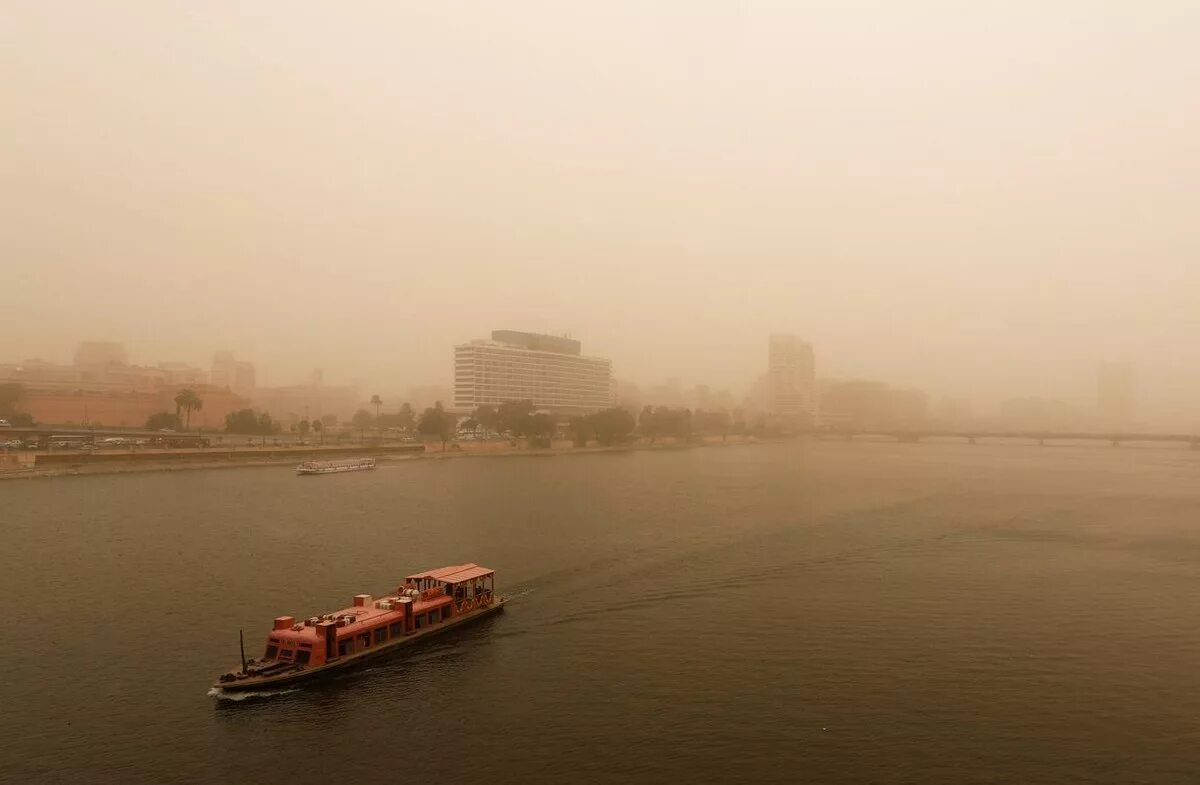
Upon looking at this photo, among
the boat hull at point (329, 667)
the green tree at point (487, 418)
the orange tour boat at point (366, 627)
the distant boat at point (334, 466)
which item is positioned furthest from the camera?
the green tree at point (487, 418)

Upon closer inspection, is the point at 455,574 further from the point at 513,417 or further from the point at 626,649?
the point at 513,417

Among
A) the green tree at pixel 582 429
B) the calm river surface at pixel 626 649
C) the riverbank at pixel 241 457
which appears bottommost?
the calm river surface at pixel 626 649

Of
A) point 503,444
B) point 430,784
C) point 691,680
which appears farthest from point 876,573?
point 503,444

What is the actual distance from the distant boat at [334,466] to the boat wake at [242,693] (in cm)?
4309

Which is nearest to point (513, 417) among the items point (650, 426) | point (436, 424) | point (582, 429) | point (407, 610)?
point (582, 429)

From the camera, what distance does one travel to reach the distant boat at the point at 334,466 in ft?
186

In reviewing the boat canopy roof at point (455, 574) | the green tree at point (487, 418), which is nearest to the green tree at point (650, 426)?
the green tree at point (487, 418)

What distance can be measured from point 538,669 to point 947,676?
343 inches

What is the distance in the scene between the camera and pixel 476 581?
2123cm

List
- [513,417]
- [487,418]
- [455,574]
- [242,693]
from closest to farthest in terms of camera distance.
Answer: [242,693], [455,574], [513,417], [487,418]

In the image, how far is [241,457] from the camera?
2479 inches

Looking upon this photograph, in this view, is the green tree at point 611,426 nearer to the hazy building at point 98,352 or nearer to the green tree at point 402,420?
the green tree at point 402,420

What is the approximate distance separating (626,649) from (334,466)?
45463mm

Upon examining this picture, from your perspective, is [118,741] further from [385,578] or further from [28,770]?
[385,578]
